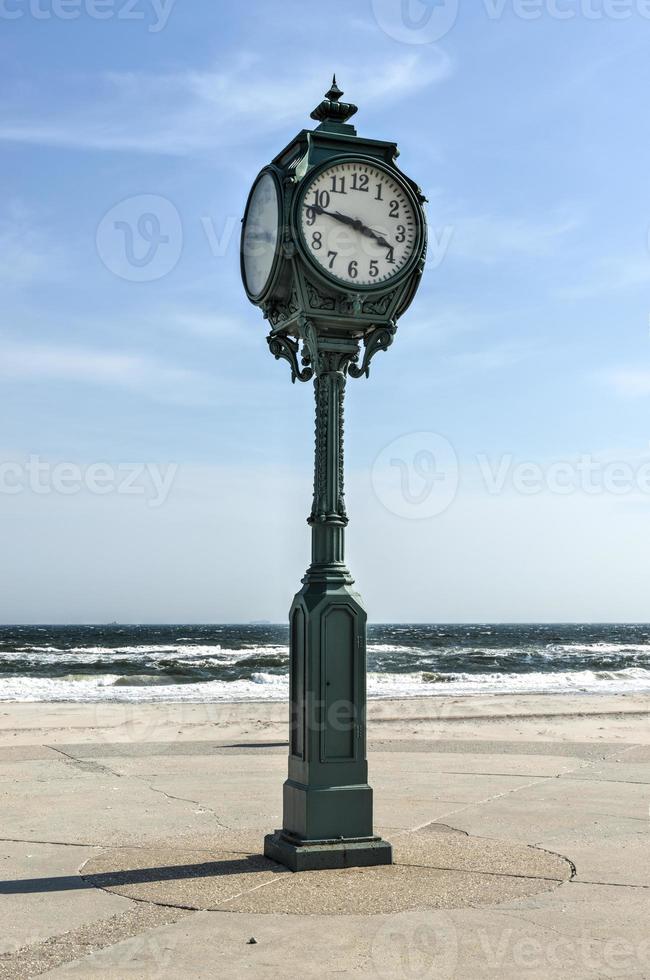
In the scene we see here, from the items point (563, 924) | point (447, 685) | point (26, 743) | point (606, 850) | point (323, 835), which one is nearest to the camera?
point (563, 924)

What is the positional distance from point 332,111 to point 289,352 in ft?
5.06

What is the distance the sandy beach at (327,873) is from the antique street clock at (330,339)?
→ 38 centimetres

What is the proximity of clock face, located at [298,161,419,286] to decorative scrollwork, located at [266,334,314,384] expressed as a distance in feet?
1.96

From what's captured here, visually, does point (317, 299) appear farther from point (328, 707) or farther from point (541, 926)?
point (541, 926)

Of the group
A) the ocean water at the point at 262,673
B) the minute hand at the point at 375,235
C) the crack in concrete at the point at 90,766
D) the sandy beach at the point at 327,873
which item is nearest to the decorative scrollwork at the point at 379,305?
the minute hand at the point at 375,235

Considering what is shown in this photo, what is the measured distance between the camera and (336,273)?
6.50 metres

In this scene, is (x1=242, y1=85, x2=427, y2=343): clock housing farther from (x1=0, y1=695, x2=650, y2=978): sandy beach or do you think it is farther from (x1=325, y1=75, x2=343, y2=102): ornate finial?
(x1=0, y1=695, x2=650, y2=978): sandy beach

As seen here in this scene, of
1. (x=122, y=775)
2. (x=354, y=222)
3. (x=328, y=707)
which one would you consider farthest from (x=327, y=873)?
(x=122, y=775)

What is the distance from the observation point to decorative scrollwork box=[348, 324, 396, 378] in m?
6.65

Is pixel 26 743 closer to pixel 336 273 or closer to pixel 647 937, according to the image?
pixel 336 273

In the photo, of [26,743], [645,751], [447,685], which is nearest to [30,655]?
[447,685]

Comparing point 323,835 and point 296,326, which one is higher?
point 296,326

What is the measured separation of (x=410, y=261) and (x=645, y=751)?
718cm

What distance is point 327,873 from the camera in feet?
19.2
